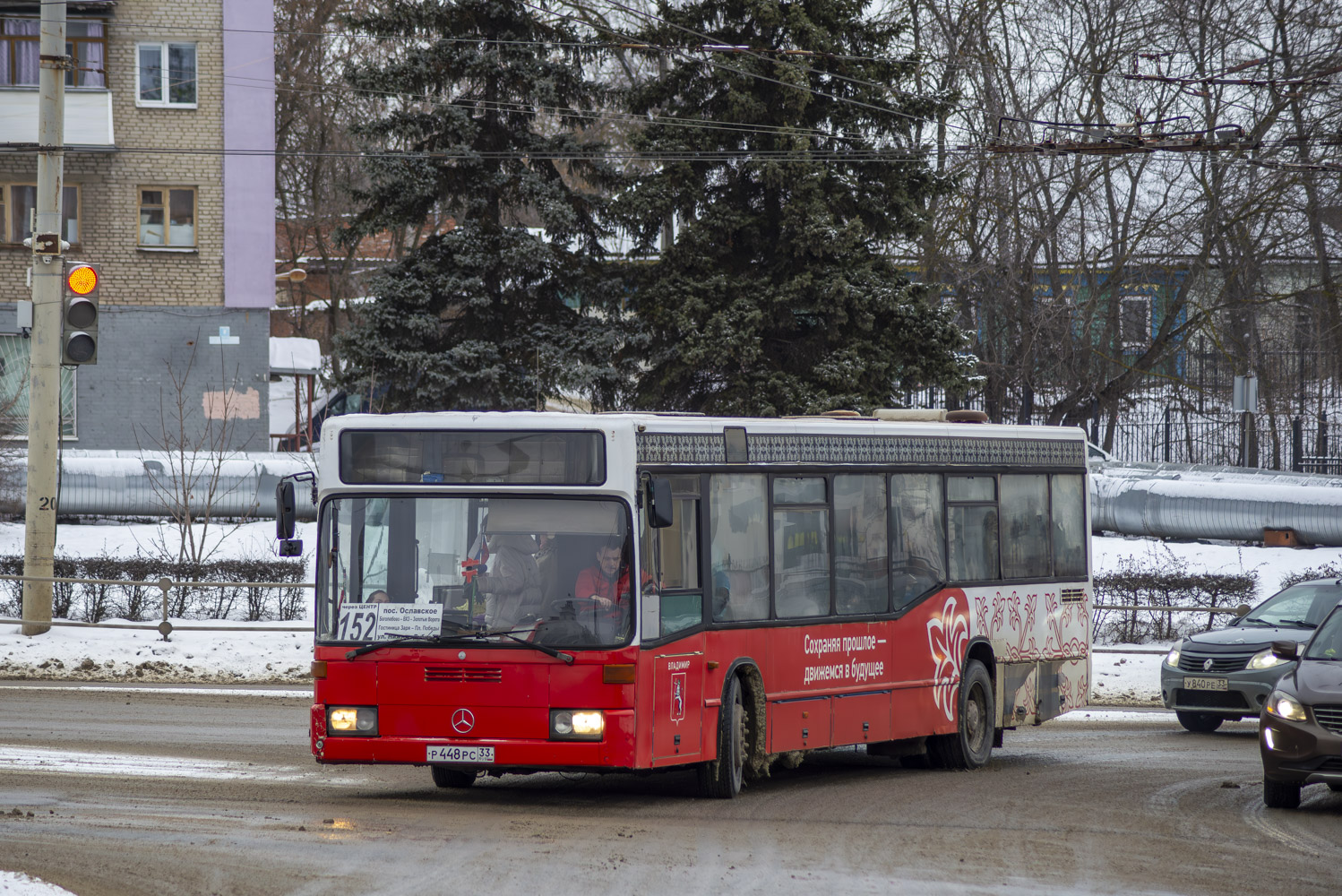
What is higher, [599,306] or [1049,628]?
[599,306]

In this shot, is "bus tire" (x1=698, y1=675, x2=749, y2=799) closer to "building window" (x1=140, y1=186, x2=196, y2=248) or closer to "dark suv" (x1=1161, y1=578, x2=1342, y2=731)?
"dark suv" (x1=1161, y1=578, x2=1342, y2=731)

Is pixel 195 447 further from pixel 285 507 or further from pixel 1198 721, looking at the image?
pixel 285 507

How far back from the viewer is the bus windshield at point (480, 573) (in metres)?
10.2

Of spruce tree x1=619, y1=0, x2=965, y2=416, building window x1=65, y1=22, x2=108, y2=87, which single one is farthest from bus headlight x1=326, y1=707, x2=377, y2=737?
building window x1=65, y1=22, x2=108, y2=87

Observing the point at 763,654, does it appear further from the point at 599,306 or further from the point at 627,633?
the point at 599,306

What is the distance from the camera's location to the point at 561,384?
27.8 metres

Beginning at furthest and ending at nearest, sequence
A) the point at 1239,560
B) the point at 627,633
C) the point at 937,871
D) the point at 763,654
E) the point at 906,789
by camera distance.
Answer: the point at 1239,560, the point at 906,789, the point at 763,654, the point at 627,633, the point at 937,871

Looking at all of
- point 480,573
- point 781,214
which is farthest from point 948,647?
point 781,214

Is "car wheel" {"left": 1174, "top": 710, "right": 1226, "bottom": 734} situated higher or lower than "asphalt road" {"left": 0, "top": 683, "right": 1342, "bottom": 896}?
lower

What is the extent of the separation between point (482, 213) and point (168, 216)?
10915 millimetres

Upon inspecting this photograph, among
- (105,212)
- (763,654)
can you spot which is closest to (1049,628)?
(763,654)

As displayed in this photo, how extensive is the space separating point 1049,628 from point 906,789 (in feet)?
11.0

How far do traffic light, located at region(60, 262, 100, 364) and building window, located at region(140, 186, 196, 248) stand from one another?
1882 centimetres

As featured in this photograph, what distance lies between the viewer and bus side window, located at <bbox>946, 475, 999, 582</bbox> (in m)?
13.7
